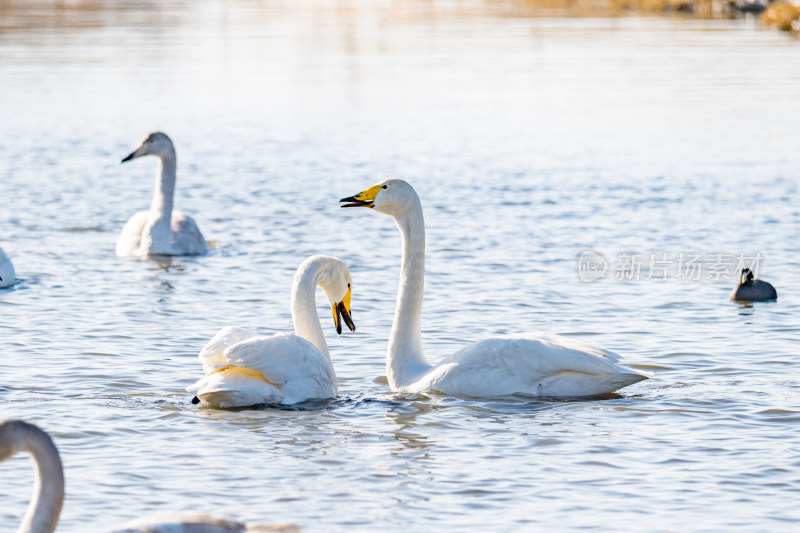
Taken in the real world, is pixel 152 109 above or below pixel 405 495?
above

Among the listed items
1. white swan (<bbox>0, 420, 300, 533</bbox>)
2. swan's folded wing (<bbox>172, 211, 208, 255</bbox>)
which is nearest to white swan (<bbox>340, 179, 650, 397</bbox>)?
white swan (<bbox>0, 420, 300, 533</bbox>)

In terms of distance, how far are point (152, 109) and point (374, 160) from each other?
972 centimetres

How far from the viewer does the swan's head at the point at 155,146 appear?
1573 cm

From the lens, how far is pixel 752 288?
38.1ft

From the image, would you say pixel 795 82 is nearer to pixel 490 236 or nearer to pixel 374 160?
pixel 374 160

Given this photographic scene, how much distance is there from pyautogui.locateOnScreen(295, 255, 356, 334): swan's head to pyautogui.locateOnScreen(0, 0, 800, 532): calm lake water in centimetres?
54

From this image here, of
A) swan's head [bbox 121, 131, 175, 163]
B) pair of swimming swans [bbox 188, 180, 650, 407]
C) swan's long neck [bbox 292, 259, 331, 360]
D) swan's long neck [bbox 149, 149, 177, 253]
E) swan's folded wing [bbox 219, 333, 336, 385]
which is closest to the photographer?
swan's folded wing [bbox 219, 333, 336, 385]

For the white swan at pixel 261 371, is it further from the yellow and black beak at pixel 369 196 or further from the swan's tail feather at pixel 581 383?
the swan's tail feather at pixel 581 383

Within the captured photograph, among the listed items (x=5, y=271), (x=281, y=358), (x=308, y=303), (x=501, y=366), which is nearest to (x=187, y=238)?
(x=5, y=271)

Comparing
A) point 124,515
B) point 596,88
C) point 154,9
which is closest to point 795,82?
point 596,88

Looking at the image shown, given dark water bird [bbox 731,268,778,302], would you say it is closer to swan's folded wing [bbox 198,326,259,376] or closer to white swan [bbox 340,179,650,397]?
white swan [bbox 340,179,650,397]

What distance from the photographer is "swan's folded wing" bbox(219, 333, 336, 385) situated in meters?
8.20

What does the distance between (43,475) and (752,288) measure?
26.4ft

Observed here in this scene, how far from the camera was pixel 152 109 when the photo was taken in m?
29.7
